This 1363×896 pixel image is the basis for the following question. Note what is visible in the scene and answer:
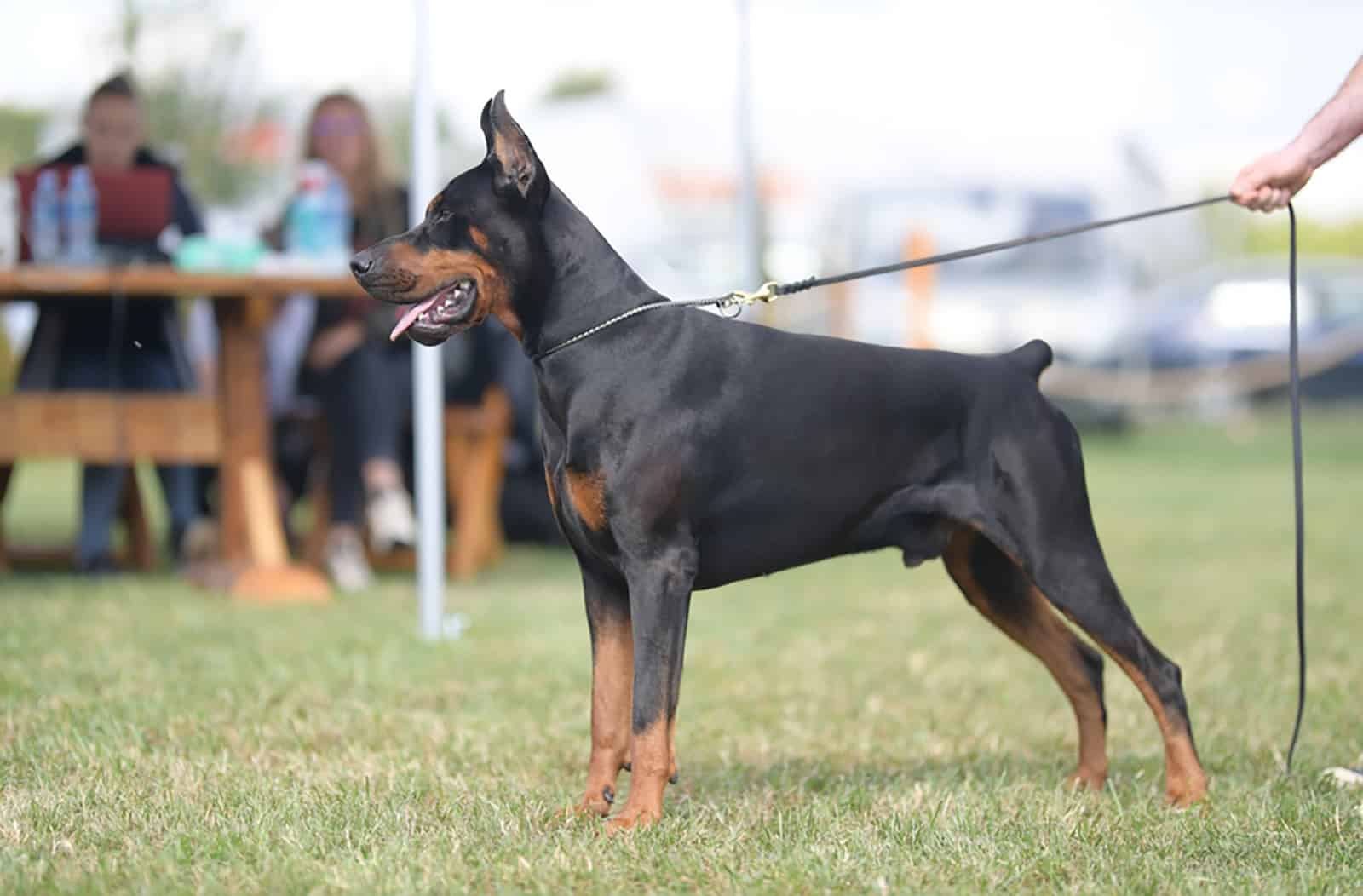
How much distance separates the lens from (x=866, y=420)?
3.66 m

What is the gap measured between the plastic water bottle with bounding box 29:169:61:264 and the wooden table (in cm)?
30

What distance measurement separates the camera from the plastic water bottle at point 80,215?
281 inches

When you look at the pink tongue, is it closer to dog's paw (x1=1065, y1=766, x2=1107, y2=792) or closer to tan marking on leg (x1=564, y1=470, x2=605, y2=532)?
tan marking on leg (x1=564, y1=470, x2=605, y2=532)

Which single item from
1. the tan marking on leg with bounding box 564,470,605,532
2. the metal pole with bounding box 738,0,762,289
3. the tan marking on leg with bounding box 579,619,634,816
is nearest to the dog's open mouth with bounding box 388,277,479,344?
the tan marking on leg with bounding box 564,470,605,532

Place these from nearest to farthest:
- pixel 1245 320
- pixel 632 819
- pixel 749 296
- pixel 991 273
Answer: pixel 632 819 < pixel 749 296 < pixel 991 273 < pixel 1245 320

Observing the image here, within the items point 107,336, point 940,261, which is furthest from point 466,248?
point 107,336

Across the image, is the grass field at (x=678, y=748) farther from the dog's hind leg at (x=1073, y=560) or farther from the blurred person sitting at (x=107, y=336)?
the blurred person sitting at (x=107, y=336)

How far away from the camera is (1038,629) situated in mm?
4129

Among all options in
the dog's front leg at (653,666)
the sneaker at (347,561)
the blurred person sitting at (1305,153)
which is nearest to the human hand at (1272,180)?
the blurred person sitting at (1305,153)

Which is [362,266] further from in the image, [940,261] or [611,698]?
[940,261]

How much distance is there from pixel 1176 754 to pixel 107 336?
5.51 metres

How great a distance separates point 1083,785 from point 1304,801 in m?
0.54

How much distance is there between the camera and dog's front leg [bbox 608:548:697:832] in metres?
3.43

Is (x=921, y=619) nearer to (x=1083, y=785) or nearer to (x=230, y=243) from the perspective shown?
(x=1083, y=785)
